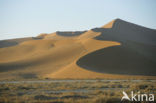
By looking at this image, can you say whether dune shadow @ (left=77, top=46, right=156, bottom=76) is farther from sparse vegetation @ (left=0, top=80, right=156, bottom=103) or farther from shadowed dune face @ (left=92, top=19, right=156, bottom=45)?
shadowed dune face @ (left=92, top=19, right=156, bottom=45)

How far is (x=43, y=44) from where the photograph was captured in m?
90.2

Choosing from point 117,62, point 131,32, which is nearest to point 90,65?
point 117,62

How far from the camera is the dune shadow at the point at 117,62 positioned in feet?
144

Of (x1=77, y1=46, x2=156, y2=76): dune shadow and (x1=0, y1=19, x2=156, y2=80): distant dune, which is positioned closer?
(x1=0, y1=19, x2=156, y2=80): distant dune

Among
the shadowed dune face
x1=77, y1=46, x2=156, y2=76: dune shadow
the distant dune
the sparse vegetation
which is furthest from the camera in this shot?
the shadowed dune face

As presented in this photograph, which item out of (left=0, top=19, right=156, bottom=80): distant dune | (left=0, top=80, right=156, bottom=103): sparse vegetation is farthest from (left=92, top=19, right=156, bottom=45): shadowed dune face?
(left=0, top=80, right=156, bottom=103): sparse vegetation

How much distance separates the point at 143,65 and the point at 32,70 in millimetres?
26909

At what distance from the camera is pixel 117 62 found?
47938mm

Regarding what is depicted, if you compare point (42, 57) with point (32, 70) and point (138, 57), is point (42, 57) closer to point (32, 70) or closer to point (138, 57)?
point (32, 70)

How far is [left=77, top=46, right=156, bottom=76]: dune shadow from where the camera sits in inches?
1729

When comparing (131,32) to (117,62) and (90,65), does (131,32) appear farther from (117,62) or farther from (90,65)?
(90,65)

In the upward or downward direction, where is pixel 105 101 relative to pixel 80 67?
upward

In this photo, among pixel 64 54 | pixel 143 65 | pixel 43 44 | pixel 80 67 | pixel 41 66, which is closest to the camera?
pixel 80 67

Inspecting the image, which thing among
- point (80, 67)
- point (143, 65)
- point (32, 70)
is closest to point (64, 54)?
point (32, 70)
